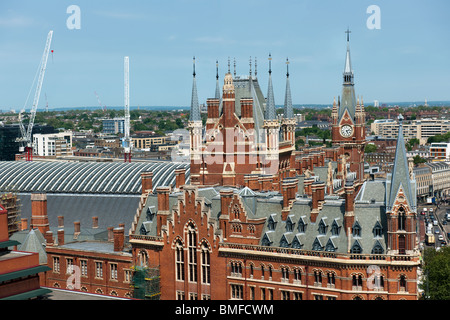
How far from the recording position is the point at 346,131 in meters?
177

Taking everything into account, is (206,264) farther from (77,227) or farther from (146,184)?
(77,227)

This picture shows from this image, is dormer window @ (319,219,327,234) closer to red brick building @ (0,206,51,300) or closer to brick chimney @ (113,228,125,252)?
brick chimney @ (113,228,125,252)

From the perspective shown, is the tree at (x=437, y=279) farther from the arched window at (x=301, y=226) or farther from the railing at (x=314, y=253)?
the arched window at (x=301, y=226)

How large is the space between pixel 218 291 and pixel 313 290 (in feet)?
46.7

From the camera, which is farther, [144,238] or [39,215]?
[39,215]

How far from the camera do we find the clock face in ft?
579

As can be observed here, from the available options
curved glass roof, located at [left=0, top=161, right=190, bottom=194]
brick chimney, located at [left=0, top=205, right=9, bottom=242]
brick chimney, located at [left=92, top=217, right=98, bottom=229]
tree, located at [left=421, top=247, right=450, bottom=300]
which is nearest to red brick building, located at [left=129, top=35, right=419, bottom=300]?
tree, located at [left=421, top=247, right=450, bottom=300]

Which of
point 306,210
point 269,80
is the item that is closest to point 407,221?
point 306,210

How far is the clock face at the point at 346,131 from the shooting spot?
6944 inches

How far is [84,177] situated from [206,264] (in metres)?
62.4

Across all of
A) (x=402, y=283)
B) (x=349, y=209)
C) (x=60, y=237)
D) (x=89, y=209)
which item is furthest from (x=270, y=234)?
(x=89, y=209)
